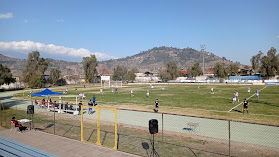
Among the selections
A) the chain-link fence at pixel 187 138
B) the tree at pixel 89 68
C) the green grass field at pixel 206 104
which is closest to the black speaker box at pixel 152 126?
the chain-link fence at pixel 187 138

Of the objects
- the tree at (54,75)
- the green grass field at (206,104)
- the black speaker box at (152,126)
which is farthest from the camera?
the tree at (54,75)

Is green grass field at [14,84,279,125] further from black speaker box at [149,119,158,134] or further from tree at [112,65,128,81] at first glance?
tree at [112,65,128,81]

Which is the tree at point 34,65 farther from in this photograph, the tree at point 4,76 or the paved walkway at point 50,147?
the paved walkway at point 50,147

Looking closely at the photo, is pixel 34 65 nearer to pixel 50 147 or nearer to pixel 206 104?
pixel 206 104

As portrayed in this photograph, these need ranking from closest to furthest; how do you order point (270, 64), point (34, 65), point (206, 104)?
point (206, 104)
point (34, 65)
point (270, 64)

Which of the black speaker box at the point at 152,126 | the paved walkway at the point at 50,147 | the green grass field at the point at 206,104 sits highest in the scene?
the black speaker box at the point at 152,126

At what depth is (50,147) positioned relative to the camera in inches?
384

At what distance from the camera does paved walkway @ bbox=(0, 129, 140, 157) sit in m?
8.45

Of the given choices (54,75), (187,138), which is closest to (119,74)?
(54,75)

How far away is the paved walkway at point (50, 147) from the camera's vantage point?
845 cm

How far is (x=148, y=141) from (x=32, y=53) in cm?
8947

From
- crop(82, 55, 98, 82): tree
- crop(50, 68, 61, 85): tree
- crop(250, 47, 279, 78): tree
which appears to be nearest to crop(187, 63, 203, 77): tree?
crop(250, 47, 279, 78): tree

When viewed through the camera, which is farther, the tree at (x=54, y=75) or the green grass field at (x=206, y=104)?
the tree at (x=54, y=75)

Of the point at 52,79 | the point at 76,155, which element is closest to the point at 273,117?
the point at 76,155
